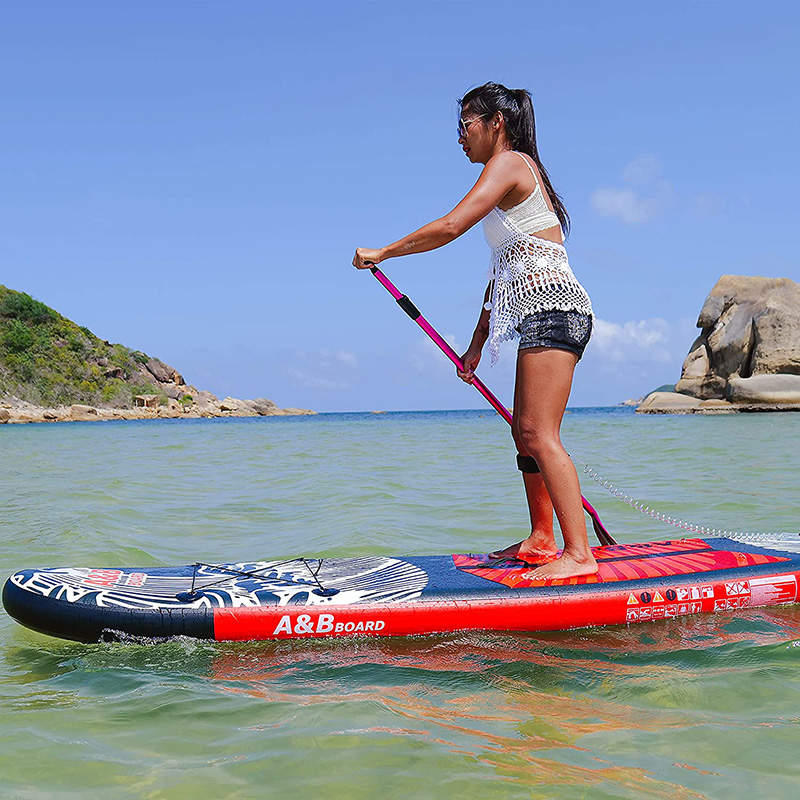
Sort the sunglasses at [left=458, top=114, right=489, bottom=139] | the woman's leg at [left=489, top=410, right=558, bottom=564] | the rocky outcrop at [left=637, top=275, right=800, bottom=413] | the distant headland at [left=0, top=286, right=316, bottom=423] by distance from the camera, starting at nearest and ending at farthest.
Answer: the sunglasses at [left=458, top=114, right=489, bottom=139] < the woman's leg at [left=489, top=410, right=558, bottom=564] < the rocky outcrop at [left=637, top=275, right=800, bottom=413] < the distant headland at [left=0, top=286, right=316, bottom=423]

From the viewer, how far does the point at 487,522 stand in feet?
20.9

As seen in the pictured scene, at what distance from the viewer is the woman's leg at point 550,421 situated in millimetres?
3443

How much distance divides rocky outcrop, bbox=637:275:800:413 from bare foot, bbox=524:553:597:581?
33334 millimetres

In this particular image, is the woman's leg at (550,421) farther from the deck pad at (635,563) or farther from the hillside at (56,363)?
the hillside at (56,363)

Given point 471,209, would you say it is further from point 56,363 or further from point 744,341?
point 56,363

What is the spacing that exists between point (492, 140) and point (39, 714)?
9.68 ft

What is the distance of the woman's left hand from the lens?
3.63 metres

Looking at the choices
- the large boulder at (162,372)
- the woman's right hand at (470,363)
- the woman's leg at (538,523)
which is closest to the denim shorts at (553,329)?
the woman's leg at (538,523)

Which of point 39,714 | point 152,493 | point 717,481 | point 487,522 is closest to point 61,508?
point 152,493

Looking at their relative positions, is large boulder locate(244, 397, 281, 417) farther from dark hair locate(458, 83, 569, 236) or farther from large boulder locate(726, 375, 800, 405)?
dark hair locate(458, 83, 569, 236)

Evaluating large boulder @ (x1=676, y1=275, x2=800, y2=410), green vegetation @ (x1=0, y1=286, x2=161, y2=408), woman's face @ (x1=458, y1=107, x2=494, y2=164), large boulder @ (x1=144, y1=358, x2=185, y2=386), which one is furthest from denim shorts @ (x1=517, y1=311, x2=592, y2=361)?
large boulder @ (x1=144, y1=358, x2=185, y2=386)

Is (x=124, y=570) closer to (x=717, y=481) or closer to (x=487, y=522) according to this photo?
(x=487, y=522)

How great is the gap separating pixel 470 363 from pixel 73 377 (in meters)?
61.8

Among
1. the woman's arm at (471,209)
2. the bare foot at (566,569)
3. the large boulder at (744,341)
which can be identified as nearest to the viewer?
the woman's arm at (471,209)
